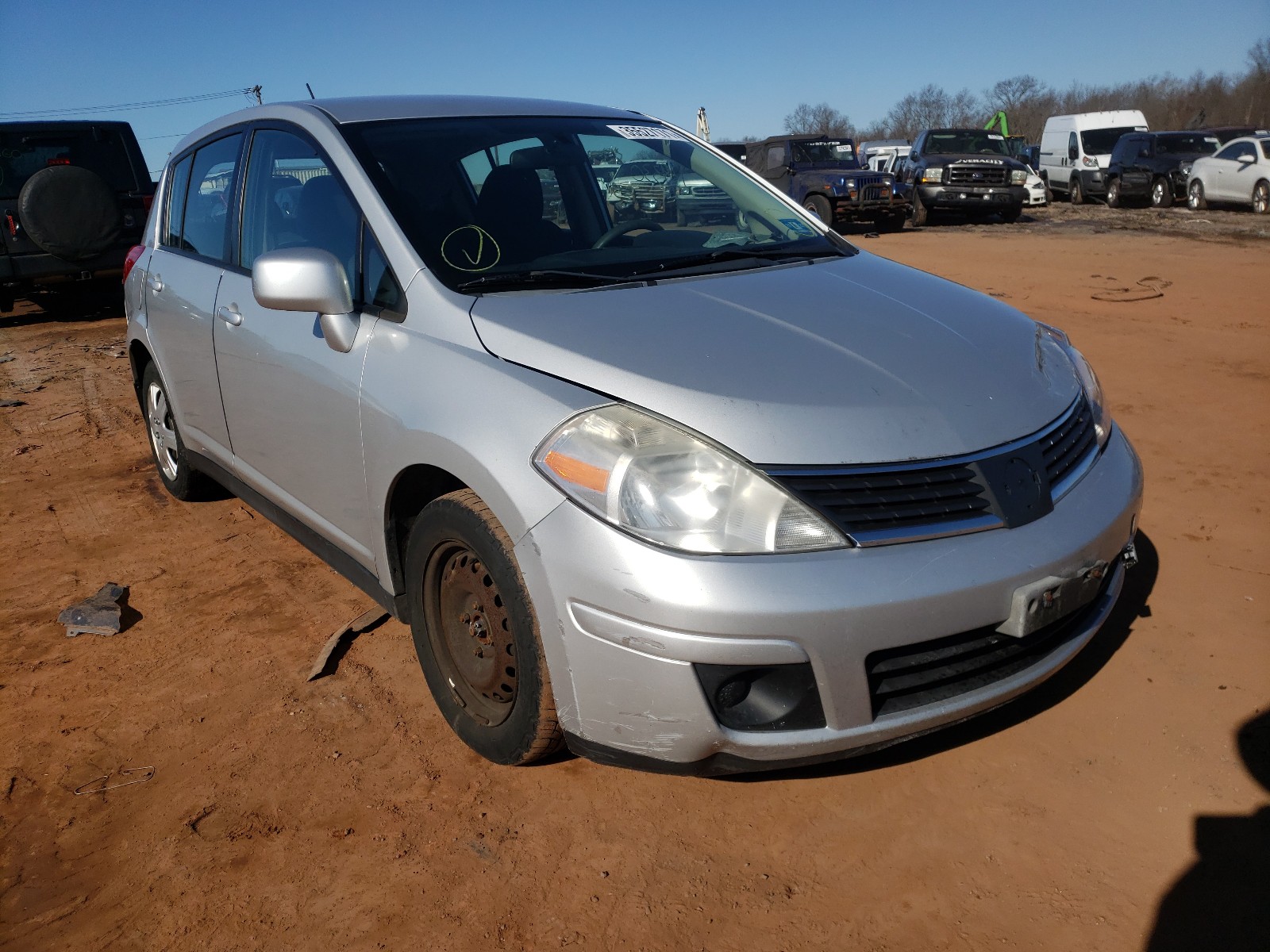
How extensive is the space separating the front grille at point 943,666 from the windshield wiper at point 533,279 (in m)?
1.33

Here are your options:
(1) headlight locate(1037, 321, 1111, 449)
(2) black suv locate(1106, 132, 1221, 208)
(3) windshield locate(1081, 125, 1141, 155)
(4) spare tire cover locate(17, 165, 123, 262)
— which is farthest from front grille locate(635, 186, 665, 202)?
(3) windshield locate(1081, 125, 1141, 155)

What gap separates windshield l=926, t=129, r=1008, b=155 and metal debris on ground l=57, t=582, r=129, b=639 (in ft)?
66.7

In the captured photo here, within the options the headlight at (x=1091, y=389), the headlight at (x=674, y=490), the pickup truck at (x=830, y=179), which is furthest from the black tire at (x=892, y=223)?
the headlight at (x=674, y=490)

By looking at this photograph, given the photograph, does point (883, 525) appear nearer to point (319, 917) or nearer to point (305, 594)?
point (319, 917)

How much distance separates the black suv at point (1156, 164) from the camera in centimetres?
2153

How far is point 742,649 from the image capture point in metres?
1.95

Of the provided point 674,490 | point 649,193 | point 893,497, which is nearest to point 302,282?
point 674,490

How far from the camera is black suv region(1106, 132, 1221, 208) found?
21.5m

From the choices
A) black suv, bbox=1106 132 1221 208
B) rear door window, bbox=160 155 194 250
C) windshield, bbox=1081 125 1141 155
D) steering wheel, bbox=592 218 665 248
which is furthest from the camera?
windshield, bbox=1081 125 1141 155

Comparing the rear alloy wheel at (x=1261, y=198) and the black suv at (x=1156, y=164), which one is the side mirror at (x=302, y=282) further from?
the black suv at (x=1156, y=164)

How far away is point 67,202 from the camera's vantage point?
32.2ft

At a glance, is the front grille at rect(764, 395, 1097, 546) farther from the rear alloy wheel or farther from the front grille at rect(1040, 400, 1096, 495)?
the rear alloy wheel

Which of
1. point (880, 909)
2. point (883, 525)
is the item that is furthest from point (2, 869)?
point (883, 525)

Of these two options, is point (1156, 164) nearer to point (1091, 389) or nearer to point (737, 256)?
point (1091, 389)
